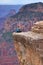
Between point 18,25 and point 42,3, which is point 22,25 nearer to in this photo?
point 18,25

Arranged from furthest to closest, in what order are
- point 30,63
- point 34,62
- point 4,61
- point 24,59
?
point 4,61, point 24,59, point 30,63, point 34,62

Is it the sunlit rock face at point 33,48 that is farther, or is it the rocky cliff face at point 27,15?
the rocky cliff face at point 27,15

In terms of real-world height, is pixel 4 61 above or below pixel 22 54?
below

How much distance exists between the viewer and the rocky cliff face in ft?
14.9

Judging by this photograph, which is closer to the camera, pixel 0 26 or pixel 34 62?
pixel 34 62

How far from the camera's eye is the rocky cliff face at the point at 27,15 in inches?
179

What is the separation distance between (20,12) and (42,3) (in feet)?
1.73

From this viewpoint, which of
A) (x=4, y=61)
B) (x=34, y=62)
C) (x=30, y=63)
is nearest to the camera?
(x=34, y=62)

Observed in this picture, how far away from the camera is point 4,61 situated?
173 inches

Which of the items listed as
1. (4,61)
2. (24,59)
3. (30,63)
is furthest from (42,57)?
(4,61)

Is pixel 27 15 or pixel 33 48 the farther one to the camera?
pixel 27 15

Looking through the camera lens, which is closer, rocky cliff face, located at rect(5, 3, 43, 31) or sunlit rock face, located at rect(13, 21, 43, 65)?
sunlit rock face, located at rect(13, 21, 43, 65)

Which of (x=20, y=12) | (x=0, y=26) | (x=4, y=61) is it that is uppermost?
(x=20, y=12)

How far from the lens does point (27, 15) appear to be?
15.1 ft
